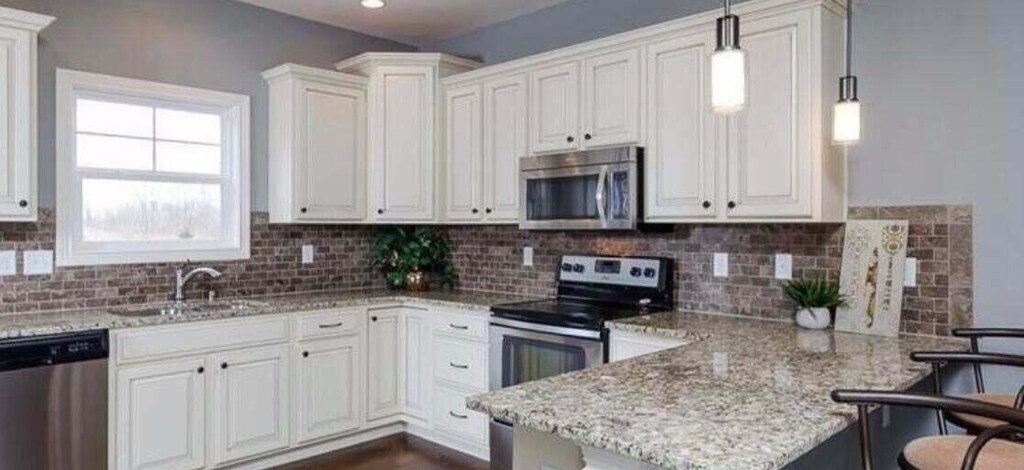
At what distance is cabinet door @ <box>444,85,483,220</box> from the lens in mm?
4070

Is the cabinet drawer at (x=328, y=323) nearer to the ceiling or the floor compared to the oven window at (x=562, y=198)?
nearer to the floor

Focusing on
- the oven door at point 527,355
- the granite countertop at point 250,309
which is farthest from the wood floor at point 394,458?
the granite countertop at point 250,309

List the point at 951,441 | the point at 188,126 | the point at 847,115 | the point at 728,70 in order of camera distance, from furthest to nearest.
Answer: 1. the point at 188,126
2. the point at 847,115
3. the point at 951,441
4. the point at 728,70

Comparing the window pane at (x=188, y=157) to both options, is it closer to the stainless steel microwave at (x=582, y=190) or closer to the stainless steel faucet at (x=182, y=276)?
the stainless steel faucet at (x=182, y=276)

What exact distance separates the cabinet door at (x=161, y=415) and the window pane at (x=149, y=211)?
93 cm

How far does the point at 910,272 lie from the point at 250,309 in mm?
3058

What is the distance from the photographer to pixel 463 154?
416 centimetres

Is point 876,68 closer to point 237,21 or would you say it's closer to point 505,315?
point 505,315

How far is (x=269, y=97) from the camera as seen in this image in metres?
4.09

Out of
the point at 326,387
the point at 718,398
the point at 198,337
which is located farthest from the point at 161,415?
the point at 718,398

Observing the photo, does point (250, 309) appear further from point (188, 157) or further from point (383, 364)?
point (188, 157)

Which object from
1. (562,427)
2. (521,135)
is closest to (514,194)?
(521,135)

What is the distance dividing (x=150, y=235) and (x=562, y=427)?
10.3 feet

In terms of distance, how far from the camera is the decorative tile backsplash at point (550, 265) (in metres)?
2.72
